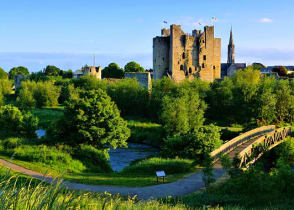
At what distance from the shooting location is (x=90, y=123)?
29.1 m

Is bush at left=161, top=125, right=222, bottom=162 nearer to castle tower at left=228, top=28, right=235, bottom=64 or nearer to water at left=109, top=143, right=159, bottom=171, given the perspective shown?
water at left=109, top=143, right=159, bottom=171

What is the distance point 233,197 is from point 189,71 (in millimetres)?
56214

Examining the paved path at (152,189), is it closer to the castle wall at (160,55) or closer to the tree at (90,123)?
the tree at (90,123)

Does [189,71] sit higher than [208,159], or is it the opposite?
[189,71]

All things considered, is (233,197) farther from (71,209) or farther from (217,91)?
(217,91)

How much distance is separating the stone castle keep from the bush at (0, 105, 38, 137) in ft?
135

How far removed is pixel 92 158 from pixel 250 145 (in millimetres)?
13568

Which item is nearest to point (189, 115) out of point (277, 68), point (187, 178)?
point (187, 178)

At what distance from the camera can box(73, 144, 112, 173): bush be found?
27.1 m

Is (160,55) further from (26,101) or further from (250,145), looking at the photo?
(250,145)

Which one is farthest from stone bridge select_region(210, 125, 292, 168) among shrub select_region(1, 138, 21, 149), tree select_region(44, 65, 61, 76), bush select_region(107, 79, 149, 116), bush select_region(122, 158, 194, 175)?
tree select_region(44, 65, 61, 76)

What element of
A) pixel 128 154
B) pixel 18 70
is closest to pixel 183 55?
pixel 128 154

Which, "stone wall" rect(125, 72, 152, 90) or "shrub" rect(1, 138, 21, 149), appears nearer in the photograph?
"shrub" rect(1, 138, 21, 149)

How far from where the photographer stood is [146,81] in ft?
211
